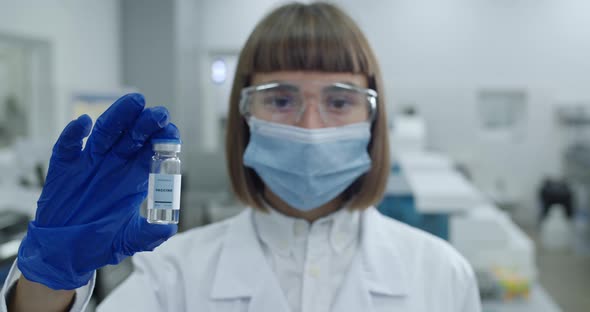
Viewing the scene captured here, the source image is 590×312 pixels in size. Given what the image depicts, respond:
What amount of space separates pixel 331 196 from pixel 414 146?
6.78 ft

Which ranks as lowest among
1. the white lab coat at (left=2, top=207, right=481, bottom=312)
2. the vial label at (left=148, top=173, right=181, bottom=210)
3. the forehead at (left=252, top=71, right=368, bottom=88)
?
the white lab coat at (left=2, top=207, right=481, bottom=312)

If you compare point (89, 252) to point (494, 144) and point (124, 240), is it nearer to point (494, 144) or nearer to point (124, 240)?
point (124, 240)

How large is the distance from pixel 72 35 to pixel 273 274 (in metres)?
3.91

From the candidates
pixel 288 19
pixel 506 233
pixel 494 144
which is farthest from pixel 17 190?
pixel 494 144

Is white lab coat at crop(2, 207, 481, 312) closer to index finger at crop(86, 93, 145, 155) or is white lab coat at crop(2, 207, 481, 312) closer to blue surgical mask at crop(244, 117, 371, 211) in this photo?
blue surgical mask at crop(244, 117, 371, 211)

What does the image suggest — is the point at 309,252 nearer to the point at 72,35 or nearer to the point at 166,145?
the point at 166,145

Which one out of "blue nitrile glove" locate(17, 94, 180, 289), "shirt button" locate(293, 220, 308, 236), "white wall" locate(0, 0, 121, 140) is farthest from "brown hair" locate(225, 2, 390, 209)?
"white wall" locate(0, 0, 121, 140)

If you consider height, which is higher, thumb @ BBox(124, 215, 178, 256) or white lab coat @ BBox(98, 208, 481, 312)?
thumb @ BBox(124, 215, 178, 256)

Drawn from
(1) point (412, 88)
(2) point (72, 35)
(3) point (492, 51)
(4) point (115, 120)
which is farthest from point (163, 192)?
(3) point (492, 51)

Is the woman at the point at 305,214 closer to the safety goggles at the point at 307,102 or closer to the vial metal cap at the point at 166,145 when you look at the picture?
the safety goggles at the point at 307,102

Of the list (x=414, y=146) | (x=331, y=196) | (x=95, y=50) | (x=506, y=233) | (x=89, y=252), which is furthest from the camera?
(x=95, y=50)

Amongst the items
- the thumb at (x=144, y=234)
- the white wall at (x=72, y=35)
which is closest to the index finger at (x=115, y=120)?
the thumb at (x=144, y=234)

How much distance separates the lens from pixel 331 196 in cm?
106

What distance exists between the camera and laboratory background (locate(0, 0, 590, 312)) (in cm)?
351
